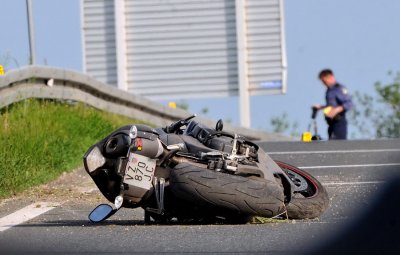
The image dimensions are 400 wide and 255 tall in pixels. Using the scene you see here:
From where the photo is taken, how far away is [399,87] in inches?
1470

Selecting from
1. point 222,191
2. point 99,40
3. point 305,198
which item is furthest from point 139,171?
point 99,40

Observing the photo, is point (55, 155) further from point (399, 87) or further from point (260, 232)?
point (399, 87)

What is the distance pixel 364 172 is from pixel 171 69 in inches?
1005

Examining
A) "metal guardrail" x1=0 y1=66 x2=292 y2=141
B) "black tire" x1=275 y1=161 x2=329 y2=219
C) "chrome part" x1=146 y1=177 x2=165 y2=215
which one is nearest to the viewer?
"chrome part" x1=146 y1=177 x2=165 y2=215

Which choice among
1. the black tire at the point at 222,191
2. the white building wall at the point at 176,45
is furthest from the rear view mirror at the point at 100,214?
the white building wall at the point at 176,45

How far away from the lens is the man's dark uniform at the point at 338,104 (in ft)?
84.1

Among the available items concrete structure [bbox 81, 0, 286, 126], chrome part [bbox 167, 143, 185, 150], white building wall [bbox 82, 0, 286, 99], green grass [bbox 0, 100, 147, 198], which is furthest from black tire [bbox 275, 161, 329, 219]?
white building wall [bbox 82, 0, 286, 99]

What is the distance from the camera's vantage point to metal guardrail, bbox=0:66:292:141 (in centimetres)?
1864

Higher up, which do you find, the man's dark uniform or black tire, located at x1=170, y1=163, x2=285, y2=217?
black tire, located at x1=170, y1=163, x2=285, y2=217

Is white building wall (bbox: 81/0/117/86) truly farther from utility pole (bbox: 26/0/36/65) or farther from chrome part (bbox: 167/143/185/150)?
chrome part (bbox: 167/143/185/150)

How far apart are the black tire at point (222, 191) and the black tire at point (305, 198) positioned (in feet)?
2.05

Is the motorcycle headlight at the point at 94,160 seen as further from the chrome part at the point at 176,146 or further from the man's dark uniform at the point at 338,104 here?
the man's dark uniform at the point at 338,104

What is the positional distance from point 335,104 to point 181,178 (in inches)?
627

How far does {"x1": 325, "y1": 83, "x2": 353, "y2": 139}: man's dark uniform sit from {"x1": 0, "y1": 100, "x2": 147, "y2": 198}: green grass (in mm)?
5048
